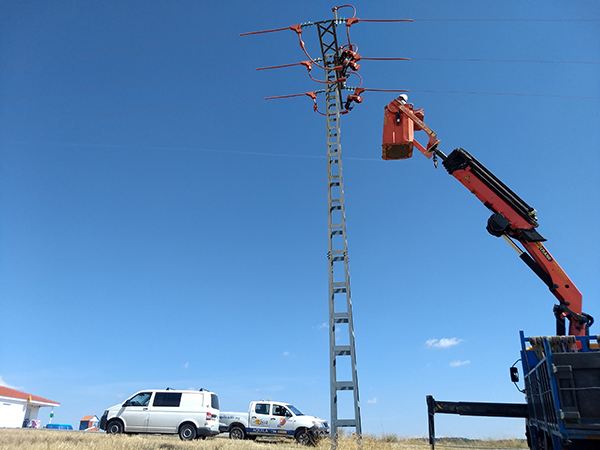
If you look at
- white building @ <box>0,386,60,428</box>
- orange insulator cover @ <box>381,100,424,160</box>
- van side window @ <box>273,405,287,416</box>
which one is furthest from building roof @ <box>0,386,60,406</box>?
orange insulator cover @ <box>381,100,424,160</box>

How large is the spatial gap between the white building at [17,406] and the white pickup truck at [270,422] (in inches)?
889

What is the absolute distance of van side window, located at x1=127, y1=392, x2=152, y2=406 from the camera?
50.4 feet

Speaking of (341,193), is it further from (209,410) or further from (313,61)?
(209,410)

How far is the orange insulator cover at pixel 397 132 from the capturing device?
12.7 m

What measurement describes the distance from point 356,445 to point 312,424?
27.2 feet

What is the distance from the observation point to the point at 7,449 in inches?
328

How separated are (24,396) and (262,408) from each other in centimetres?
3017

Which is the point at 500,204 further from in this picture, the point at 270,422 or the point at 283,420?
the point at 270,422

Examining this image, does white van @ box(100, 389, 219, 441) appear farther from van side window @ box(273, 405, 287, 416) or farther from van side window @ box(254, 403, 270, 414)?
van side window @ box(273, 405, 287, 416)

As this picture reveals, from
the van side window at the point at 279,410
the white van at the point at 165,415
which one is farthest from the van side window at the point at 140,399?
the van side window at the point at 279,410

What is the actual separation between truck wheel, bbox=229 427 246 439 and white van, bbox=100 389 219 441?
99.4 inches

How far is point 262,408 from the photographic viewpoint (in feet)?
58.7

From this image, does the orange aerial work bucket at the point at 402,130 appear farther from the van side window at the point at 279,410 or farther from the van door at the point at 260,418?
the van door at the point at 260,418

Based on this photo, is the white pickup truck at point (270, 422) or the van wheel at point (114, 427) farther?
the white pickup truck at point (270, 422)
